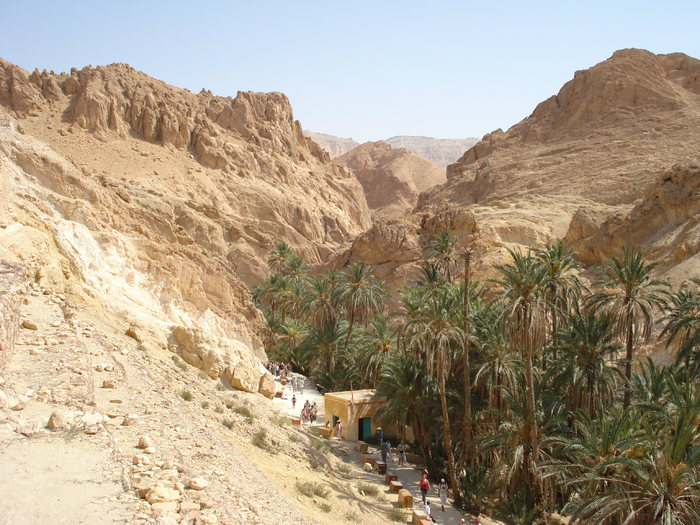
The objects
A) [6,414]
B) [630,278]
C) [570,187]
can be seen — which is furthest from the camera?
[570,187]

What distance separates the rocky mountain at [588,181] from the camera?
137 feet

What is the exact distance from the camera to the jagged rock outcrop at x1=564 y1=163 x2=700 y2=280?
37562 mm

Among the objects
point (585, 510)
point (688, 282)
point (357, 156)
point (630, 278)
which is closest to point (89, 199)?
point (585, 510)

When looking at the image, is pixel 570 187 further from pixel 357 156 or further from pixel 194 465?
pixel 357 156

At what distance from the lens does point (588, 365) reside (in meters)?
20.8

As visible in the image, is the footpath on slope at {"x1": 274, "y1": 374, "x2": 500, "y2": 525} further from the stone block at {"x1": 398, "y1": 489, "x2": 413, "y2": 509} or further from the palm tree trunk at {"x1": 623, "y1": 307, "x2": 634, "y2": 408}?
the palm tree trunk at {"x1": 623, "y1": 307, "x2": 634, "y2": 408}

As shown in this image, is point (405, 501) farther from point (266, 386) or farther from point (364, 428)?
point (364, 428)

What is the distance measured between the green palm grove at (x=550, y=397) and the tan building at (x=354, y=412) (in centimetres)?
108

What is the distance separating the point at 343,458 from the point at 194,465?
1233 cm

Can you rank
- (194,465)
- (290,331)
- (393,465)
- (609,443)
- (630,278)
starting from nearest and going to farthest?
1. (194,465)
2. (609,443)
3. (630,278)
4. (393,465)
5. (290,331)

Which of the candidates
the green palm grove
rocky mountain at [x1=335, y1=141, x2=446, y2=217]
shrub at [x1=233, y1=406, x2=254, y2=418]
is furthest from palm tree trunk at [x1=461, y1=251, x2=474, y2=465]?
rocky mountain at [x1=335, y1=141, x2=446, y2=217]

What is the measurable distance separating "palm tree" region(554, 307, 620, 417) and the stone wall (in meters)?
16.2

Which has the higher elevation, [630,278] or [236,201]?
[236,201]

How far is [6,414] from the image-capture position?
359 inches
